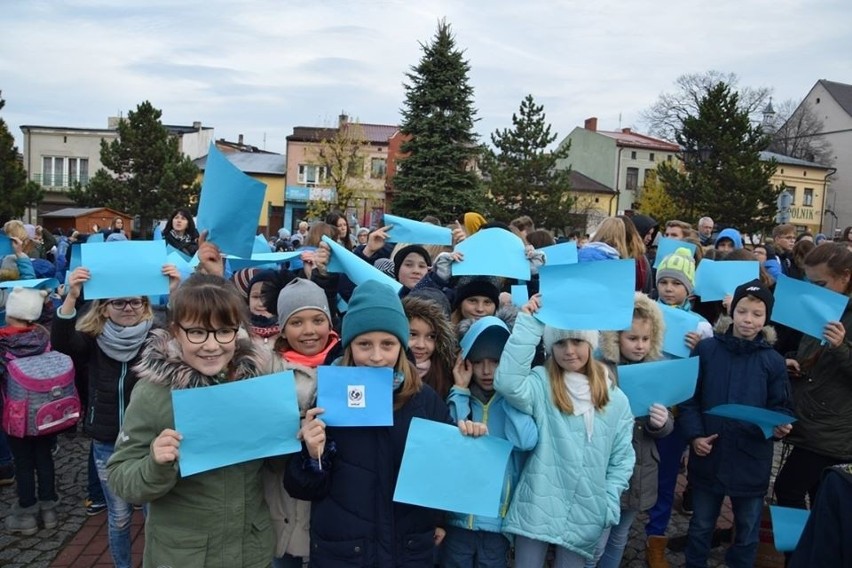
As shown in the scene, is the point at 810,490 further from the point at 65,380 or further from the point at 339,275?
the point at 65,380

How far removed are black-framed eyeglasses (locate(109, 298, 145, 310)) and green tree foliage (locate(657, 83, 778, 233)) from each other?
3260cm

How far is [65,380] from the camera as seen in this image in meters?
4.55

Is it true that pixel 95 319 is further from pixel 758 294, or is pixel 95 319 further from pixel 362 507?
pixel 758 294

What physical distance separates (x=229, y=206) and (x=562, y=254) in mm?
2292

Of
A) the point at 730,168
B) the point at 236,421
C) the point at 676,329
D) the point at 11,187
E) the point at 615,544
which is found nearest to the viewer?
the point at 236,421

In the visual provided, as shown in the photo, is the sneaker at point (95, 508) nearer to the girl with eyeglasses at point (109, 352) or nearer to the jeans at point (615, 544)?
the girl with eyeglasses at point (109, 352)

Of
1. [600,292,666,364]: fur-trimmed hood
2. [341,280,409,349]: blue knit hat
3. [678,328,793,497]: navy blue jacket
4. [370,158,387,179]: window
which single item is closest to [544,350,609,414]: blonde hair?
[600,292,666,364]: fur-trimmed hood

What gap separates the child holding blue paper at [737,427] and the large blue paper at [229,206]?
9.44 feet

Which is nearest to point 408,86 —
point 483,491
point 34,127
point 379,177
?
point 379,177

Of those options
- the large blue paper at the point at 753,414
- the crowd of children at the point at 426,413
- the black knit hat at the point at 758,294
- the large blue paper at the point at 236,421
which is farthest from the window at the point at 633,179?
the large blue paper at the point at 236,421

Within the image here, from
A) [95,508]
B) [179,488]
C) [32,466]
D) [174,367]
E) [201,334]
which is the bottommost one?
[95,508]

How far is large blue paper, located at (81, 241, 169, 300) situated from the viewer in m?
3.39

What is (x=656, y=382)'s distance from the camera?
3.44 metres

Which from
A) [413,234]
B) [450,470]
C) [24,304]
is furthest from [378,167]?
[450,470]
